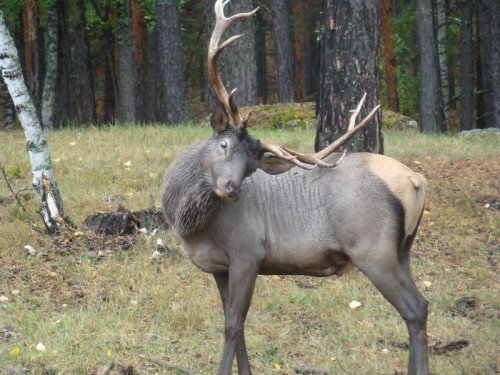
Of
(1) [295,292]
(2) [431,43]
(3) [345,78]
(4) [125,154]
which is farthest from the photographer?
(2) [431,43]

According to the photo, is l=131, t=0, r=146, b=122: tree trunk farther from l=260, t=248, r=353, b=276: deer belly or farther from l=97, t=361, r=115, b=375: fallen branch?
l=260, t=248, r=353, b=276: deer belly

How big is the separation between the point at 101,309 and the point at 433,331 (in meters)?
3.07

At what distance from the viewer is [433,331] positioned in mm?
7527

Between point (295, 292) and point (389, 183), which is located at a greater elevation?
point (389, 183)

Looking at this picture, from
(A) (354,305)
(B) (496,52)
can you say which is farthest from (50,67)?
(A) (354,305)

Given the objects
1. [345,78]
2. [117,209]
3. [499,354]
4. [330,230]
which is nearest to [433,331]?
[499,354]

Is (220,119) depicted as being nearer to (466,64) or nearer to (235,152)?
(235,152)

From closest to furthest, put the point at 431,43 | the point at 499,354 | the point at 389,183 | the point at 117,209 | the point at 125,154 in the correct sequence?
the point at 389,183
the point at 499,354
the point at 117,209
the point at 125,154
the point at 431,43

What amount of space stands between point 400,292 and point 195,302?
2622 millimetres

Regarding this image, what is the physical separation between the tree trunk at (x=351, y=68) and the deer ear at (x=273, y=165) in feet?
10.5

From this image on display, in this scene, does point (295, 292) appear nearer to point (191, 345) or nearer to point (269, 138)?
point (191, 345)

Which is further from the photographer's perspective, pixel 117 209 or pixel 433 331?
pixel 117 209

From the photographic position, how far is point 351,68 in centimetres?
920

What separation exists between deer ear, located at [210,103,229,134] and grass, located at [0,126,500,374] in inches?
78.8
